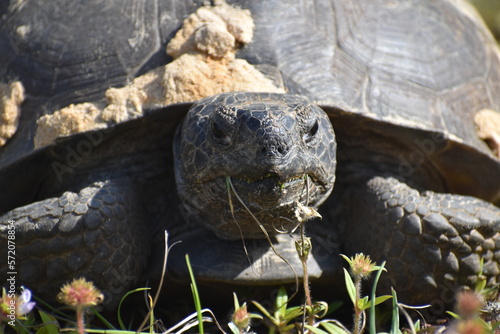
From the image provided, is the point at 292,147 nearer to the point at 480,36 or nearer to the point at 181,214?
the point at 181,214

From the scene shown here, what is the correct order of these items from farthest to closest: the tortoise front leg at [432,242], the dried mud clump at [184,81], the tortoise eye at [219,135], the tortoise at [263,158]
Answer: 1. the dried mud clump at [184,81]
2. the tortoise front leg at [432,242]
3. the tortoise at [263,158]
4. the tortoise eye at [219,135]

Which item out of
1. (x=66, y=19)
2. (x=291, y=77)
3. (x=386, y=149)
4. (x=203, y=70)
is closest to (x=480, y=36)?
(x=386, y=149)

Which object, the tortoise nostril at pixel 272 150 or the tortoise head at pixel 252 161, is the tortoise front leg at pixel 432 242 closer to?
the tortoise head at pixel 252 161

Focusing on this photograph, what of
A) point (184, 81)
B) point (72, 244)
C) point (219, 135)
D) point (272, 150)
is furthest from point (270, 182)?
point (72, 244)

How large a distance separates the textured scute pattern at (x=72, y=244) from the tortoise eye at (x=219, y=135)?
742mm

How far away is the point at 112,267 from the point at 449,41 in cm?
276

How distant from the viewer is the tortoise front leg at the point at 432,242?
10.9ft

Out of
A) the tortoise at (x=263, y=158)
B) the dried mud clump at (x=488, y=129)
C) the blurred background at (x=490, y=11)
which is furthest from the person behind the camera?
the blurred background at (x=490, y=11)

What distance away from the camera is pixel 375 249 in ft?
11.5

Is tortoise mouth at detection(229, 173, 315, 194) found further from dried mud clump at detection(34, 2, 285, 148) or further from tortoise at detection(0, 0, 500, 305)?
dried mud clump at detection(34, 2, 285, 148)

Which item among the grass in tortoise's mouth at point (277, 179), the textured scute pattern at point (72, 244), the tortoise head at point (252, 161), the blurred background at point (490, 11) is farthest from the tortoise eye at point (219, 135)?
the blurred background at point (490, 11)

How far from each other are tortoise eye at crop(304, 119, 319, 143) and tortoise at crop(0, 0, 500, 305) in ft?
0.06

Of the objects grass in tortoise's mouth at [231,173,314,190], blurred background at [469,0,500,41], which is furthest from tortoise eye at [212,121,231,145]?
blurred background at [469,0,500,41]

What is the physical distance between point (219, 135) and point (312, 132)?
47 cm
